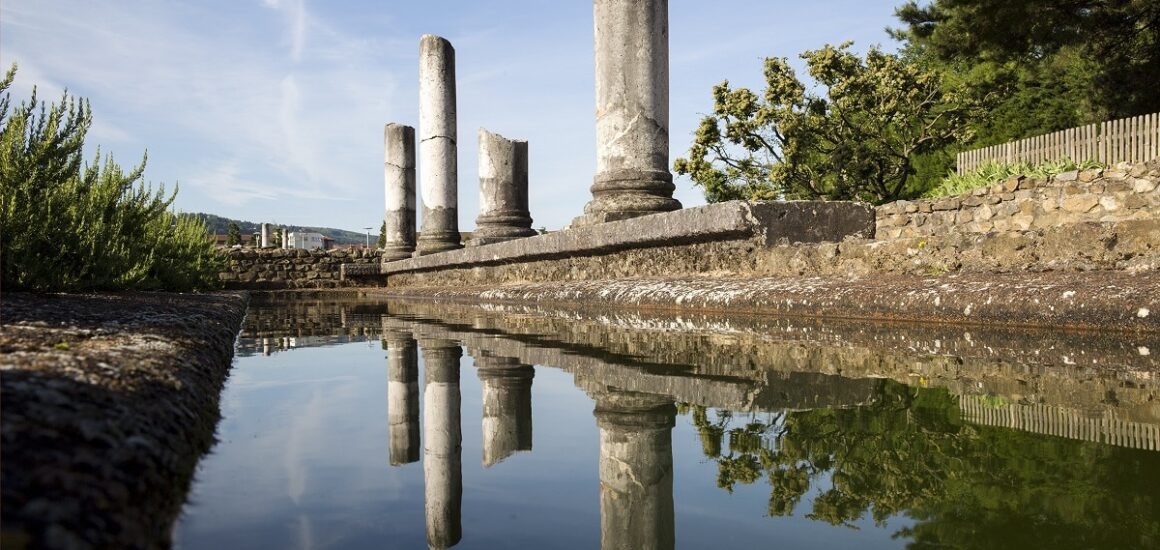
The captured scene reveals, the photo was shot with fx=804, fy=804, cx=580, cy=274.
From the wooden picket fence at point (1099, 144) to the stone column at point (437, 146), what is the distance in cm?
910

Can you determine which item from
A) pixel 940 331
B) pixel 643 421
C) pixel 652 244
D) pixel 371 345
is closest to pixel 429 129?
pixel 652 244

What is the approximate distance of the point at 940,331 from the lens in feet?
12.7

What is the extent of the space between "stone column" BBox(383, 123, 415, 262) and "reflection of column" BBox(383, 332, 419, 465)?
47.4ft

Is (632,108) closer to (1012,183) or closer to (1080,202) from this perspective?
(1012,183)

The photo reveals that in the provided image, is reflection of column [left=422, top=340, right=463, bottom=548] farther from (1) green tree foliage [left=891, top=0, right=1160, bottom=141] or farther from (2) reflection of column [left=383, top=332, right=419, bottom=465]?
(1) green tree foliage [left=891, top=0, right=1160, bottom=141]

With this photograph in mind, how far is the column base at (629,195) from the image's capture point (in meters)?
7.77

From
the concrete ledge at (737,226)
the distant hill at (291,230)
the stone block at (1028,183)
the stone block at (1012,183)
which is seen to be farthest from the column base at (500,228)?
the distant hill at (291,230)

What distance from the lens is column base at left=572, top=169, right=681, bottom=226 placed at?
7766 millimetres

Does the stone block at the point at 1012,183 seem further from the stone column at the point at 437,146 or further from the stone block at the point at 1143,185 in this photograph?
the stone column at the point at 437,146

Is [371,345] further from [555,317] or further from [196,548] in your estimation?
[196,548]

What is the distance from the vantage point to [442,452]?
1887 mm

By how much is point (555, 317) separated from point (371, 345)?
1688mm

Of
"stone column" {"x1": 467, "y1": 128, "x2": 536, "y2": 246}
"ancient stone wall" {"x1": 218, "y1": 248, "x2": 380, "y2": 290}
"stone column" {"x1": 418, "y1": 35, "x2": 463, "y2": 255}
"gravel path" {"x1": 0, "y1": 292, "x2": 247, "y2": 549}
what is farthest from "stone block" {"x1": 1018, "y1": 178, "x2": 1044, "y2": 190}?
"ancient stone wall" {"x1": 218, "y1": 248, "x2": 380, "y2": 290}

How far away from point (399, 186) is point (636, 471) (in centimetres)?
1769
